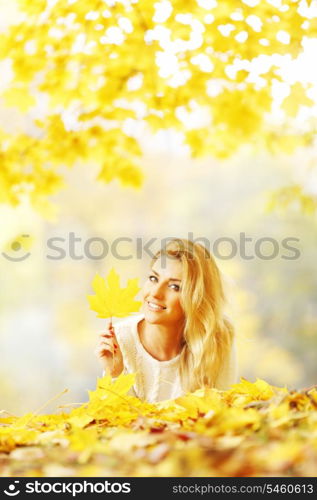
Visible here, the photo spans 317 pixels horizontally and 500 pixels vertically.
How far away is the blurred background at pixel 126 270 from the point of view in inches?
325

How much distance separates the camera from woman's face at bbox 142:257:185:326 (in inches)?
73.1

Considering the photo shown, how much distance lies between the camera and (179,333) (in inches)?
78.2

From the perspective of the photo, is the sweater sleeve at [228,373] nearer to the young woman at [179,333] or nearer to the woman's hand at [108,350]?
the young woman at [179,333]

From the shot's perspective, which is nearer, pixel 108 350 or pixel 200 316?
pixel 108 350

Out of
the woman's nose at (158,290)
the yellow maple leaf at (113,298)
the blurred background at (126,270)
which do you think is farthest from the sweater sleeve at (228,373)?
the blurred background at (126,270)

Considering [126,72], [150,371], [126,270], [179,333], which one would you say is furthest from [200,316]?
[126,270]

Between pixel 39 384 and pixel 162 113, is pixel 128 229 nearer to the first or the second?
pixel 39 384

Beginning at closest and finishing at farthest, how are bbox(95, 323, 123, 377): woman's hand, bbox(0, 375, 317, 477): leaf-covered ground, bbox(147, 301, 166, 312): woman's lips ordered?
bbox(0, 375, 317, 477): leaf-covered ground, bbox(95, 323, 123, 377): woman's hand, bbox(147, 301, 166, 312): woman's lips

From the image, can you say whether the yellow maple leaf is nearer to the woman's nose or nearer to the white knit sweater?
the woman's nose

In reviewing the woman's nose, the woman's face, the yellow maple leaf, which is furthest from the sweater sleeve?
the yellow maple leaf

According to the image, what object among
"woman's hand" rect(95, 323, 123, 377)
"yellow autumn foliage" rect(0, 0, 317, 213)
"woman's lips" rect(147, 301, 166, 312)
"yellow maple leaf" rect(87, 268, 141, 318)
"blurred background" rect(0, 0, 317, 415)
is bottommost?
"yellow maple leaf" rect(87, 268, 141, 318)

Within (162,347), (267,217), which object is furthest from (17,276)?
(162,347)

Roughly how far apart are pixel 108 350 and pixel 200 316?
1.35ft

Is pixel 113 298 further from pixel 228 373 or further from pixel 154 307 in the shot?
pixel 228 373
